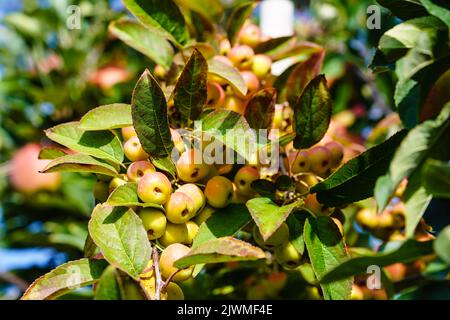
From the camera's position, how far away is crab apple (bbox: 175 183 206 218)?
0.84 metres

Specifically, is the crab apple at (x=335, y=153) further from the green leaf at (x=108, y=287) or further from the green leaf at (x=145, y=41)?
the green leaf at (x=108, y=287)

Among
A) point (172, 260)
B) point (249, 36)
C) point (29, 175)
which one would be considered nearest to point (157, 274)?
point (172, 260)

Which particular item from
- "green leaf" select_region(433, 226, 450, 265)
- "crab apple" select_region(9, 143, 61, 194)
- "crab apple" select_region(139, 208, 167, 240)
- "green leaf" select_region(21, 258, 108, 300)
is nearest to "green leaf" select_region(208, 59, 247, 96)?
"crab apple" select_region(139, 208, 167, 240)

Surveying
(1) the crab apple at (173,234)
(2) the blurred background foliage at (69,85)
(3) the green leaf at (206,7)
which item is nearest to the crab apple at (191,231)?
(1) the crab apple at (173,234)

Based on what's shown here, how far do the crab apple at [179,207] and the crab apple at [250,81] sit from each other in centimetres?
29

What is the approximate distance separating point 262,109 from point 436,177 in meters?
0.36

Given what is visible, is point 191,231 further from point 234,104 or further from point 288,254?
point 234,104

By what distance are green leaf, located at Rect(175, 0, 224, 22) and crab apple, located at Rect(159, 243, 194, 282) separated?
59 centimetres

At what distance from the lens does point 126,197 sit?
0.79 meters

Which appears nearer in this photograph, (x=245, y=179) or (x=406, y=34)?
(x=406, y=34)

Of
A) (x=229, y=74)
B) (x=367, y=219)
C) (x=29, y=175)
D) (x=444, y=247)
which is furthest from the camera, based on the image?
(x=29, y=175)

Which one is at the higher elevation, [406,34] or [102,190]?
[406,34]
